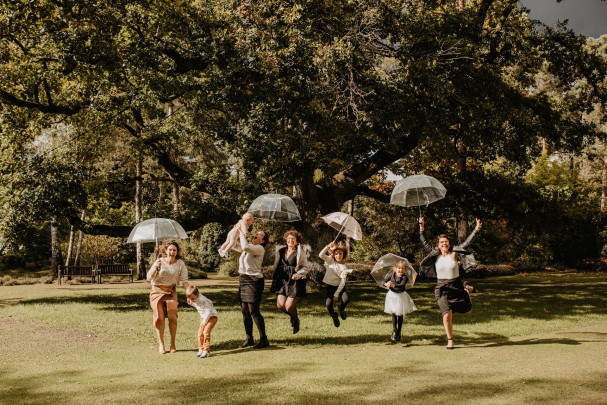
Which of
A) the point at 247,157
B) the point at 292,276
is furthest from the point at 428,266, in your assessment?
the point at 247,157

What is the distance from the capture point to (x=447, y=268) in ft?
29.7

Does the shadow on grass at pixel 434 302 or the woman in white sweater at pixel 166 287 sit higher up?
the woman in white sweater at pixel 166 287

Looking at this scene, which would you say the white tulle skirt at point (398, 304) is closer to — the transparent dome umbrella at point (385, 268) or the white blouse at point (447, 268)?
the transparent dome umbrella at point (385, 268)

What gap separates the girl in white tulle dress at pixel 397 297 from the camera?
9695mm

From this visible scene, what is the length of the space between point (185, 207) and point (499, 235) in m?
21.7

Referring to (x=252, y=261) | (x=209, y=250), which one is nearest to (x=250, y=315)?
(x=252, y=261)

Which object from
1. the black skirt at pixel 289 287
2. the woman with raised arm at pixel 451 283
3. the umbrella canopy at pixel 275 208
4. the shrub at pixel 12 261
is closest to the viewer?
the woman with raised arm at pixel 451 283

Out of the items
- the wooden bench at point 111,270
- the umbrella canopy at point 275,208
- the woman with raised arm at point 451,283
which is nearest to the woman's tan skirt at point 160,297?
the umbrella canopy at point 275,208

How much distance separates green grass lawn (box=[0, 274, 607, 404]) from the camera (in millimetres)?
5879

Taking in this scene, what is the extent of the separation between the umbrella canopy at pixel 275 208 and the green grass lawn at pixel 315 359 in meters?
2.60

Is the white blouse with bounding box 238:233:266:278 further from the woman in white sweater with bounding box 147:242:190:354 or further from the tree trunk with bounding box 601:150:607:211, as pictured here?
the tree trunk with bounding box 601:150:607:211

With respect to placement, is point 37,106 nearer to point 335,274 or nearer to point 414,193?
point 335,274

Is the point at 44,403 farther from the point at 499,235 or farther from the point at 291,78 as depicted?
the point at 499,235

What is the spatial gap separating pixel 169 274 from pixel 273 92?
25.4 ft
